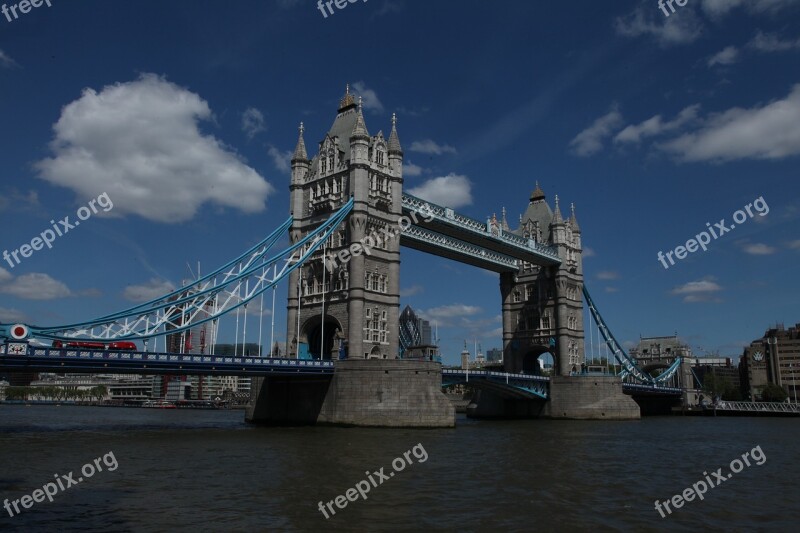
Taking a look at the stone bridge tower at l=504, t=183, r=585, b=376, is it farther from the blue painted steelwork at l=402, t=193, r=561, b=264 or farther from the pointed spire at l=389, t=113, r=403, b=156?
the pointed spire at l=389, t=113, r=403, b=156

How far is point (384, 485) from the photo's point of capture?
2270 cm

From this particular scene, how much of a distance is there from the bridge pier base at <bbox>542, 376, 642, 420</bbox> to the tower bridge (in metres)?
0.12

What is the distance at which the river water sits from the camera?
17344mm

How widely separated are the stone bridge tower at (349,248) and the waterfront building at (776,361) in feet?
357

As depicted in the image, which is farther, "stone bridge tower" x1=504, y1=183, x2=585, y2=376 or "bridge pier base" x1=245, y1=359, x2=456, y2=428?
"stone bridge tower" x1=504, y1=183, x2=585, y2=376

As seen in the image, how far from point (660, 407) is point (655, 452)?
225ft

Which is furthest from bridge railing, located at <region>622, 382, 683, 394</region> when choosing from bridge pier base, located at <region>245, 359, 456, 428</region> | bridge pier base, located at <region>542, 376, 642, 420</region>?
bridge pier base, located at <region>245, 359, 456, 428</region>

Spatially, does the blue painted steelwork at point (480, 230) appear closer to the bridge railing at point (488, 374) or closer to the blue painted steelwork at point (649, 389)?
the bridge railing at point (488, 374)

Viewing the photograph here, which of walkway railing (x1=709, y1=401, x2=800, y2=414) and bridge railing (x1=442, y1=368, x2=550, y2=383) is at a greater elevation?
bridge railing (x1=442, y1=368, x2=550, y2=383)

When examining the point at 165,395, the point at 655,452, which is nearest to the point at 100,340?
the point at 655,452

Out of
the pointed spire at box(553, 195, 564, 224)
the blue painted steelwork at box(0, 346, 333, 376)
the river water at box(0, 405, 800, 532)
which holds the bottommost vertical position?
the river water at box(0, 405, 800, 532)

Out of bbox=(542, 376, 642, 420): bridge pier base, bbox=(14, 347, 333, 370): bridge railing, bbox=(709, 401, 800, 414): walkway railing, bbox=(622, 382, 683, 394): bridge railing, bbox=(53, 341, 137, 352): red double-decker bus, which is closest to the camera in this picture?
bbox=(14, 347, 333, 370): bridge railing

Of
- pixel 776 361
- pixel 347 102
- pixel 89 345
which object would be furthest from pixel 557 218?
pixel 776 361

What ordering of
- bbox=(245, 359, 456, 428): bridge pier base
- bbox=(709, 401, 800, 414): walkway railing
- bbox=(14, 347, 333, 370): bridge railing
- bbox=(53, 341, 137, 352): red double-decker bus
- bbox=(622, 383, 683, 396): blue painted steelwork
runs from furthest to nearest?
bbox=(709, 401, 800, 414): walkway railing, bbox=(622, 383, 683, 396): blue painted steelwork, bbox=(245, 359, 456, 428): bridge pier base, bbox=(53, 341, 137, 352): red double-decker bus, bbox=(14, 347, 333, 370): bridge railing
